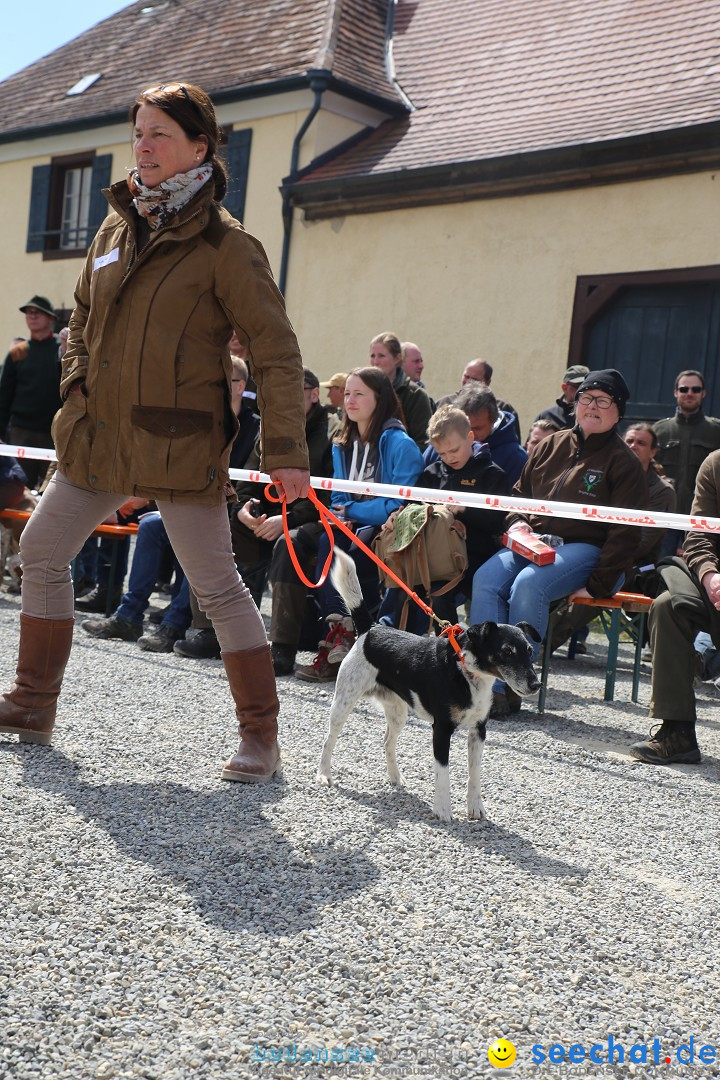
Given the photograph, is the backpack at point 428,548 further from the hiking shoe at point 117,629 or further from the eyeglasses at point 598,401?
the hiking shoe at point 117,629

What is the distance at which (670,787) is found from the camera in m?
5.10

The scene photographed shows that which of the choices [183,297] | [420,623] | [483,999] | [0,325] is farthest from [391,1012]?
[0,325]

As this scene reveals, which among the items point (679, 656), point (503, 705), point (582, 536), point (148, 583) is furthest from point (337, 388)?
point (679, 656)

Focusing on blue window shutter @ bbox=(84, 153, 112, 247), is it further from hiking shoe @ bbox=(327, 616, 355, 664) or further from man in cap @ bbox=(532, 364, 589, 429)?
hiking shoe @ bbox=(327, 616, 355, 664)

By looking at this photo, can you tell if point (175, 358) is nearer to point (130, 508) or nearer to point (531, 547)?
point (531, 547)

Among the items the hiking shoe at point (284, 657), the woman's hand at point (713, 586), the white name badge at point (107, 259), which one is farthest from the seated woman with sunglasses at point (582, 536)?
the white name badge at point (107, 259)

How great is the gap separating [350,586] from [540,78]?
12394 mm

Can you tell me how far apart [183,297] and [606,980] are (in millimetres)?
2579

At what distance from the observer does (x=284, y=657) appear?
7230mm

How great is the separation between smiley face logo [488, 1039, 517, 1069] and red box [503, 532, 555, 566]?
401cm

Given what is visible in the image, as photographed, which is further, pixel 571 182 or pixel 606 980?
pixel 571 182

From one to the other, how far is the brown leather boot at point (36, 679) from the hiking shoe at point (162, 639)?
3107 mm

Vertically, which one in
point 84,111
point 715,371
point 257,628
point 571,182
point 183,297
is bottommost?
point 257,628

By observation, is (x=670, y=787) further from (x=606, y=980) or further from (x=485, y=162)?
(x=485, y=162)
